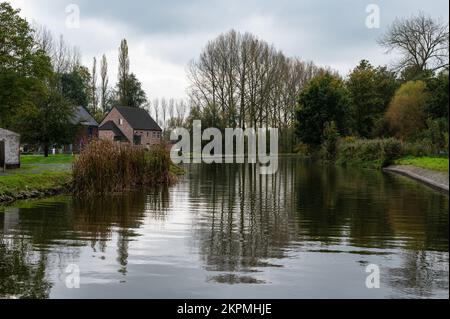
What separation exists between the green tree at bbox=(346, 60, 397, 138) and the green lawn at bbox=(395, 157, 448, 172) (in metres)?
22.8

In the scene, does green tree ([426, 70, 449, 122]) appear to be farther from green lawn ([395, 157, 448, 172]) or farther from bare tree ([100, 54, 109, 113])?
bare tree ([100, 54, 109, 113])

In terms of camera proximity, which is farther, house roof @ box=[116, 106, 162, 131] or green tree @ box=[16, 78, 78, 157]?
house roof @ box=[116, 106, 162, 131]

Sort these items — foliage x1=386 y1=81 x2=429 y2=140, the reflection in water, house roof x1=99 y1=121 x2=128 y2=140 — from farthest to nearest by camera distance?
house roof x1=99 y1=121 x2=128 y2=140, foliage x1=386 y1=81 x2=429 y2=140, the reflection in water

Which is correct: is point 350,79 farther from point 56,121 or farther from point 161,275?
point 161,275

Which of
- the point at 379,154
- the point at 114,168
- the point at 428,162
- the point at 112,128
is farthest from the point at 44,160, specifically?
the point at 112,128

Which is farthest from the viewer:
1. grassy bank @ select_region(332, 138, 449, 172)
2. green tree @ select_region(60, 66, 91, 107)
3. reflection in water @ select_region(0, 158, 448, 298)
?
green tree @ select_region(60, 66, 91, 107)

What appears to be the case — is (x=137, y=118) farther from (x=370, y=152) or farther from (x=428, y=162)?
(x=428, y=162)

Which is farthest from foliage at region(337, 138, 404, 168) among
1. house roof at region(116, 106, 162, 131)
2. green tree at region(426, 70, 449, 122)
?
house roof at region(116, 106, 162, 131)

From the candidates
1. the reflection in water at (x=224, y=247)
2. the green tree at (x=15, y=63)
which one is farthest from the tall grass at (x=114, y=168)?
the green tree at (x=15, y=63)

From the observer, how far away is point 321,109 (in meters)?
58.1

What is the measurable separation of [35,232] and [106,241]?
1991 mm

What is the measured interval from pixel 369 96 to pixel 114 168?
47.4m

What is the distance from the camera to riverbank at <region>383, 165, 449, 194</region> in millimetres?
22361
